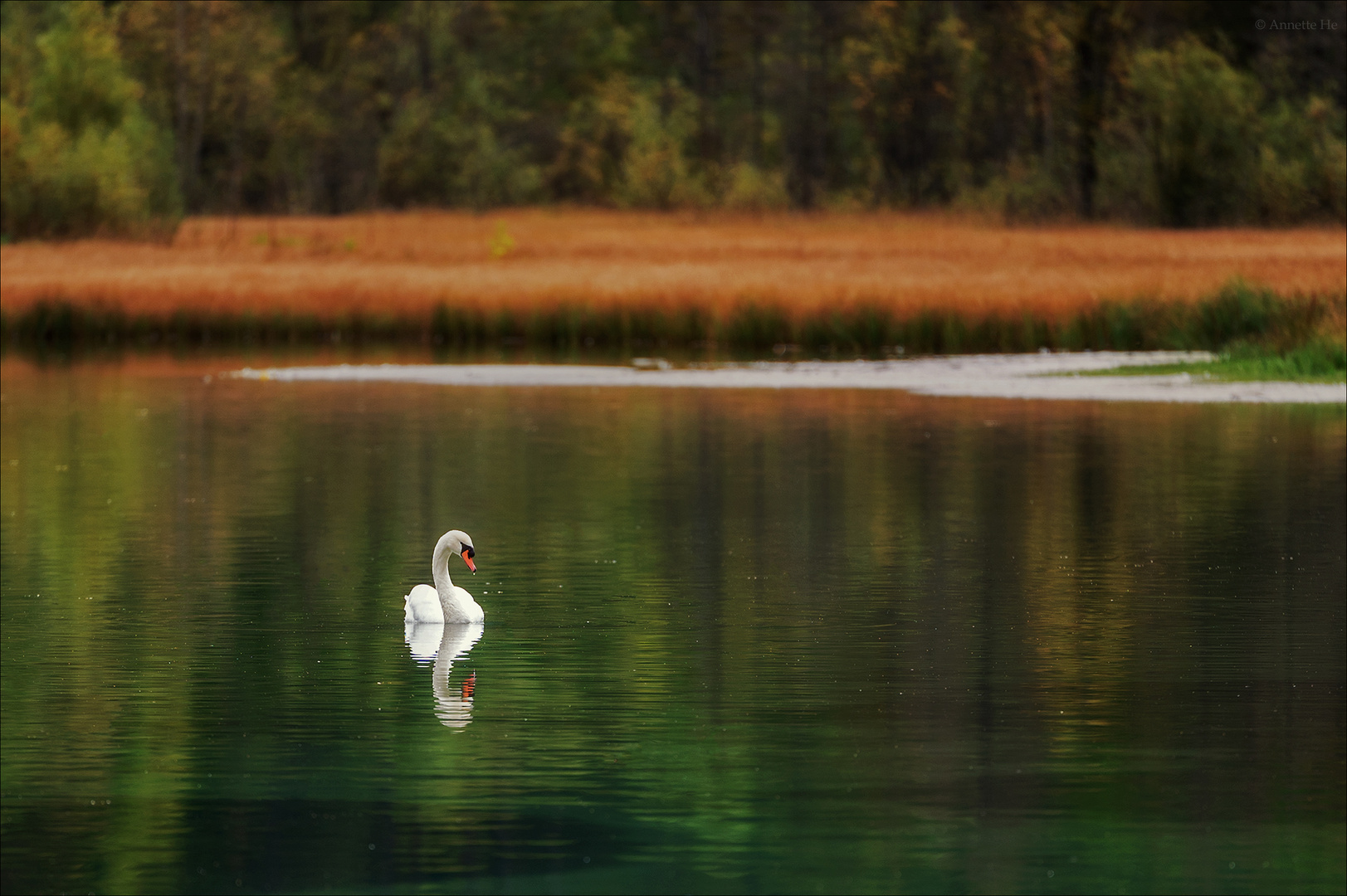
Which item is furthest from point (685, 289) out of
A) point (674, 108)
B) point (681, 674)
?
point (674, 108)

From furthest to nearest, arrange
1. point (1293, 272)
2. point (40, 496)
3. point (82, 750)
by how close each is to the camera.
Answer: point (1293, 272) < point (40, 496) < point (82, 750)

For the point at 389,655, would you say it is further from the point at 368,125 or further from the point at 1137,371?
the point at 368,125

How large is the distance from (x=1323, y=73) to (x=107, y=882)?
55.1 meters

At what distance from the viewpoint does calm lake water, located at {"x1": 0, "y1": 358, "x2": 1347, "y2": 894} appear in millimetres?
8711

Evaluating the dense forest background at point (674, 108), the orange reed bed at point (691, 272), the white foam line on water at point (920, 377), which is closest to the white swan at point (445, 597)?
the white foam line on water at point (920, 377)

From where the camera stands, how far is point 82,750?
10367 millimetres

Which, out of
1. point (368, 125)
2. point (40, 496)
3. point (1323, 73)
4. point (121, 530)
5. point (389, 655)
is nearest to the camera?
point (389, 655)

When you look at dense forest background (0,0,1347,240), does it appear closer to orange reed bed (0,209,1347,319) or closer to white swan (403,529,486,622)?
orange reed bed (0,209,1347,319)

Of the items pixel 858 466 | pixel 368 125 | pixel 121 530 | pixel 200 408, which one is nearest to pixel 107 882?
pixel 121 530

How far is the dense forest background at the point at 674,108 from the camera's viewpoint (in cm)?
5912

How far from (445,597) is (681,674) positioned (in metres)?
2.02

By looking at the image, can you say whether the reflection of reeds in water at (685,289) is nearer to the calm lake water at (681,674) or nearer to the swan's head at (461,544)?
the calm lake water at (681,674)

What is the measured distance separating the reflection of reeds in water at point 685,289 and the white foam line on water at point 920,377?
5.00ft

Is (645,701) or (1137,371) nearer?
(645,701)
